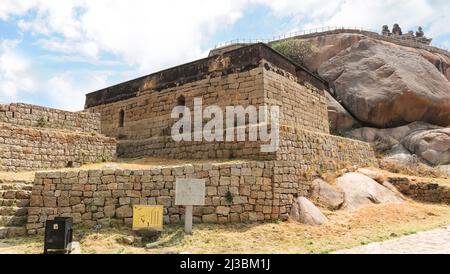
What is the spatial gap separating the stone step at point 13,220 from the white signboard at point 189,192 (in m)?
3.93

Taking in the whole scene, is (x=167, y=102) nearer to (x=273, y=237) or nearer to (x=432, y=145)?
(x=273, y=237)

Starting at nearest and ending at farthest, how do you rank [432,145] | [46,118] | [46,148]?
[46,148]
[46,118]
[432,145]

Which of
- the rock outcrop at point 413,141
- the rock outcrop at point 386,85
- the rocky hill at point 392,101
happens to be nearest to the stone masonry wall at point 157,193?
the rock outcrop at point 413,141

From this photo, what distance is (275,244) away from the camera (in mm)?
7930

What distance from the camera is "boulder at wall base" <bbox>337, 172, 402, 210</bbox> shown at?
11.1 meters

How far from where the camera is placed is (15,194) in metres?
9.32

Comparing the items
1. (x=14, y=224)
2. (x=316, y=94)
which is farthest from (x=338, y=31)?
(x=14, y=224)

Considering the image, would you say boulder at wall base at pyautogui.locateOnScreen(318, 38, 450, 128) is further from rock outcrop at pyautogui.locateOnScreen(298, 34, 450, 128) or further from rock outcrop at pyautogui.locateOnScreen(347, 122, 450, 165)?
rock outcrop at pyautogui.locateOnScreen(347, 122, 450, 165)

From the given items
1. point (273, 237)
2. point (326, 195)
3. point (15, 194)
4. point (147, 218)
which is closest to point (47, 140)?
point (15, 194)

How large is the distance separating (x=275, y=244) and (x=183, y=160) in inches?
214

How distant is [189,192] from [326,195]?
172 inches

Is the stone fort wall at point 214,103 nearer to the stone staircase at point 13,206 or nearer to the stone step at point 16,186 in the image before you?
the stone step at point 16,186

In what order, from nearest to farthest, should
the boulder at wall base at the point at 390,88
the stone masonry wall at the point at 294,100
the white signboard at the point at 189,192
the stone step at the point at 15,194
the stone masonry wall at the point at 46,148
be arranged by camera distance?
1. the white signboard at the point at 189,192
2. the stone step at the point at 15,194
3. the stone masonry wall at the point at 46,148
4. the stone masonry wall at the point at 294,100
5. the boulder at wall base at the point at 390,88

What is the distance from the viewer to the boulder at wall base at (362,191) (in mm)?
11094
